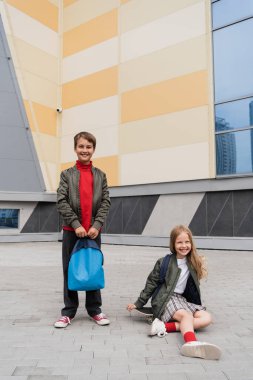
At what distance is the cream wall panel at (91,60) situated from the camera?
1656 centimetres

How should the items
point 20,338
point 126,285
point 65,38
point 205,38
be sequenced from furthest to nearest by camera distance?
point 65,38
point 205,38
point 126,285
point 20,338

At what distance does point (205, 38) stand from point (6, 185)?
1011cm

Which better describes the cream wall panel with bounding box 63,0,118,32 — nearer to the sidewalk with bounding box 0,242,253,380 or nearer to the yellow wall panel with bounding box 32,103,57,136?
the yellow wall panel with bounding box 32,103,57,136

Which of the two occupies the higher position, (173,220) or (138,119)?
(138,119)

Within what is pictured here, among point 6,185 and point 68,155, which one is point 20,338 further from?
point 68,155

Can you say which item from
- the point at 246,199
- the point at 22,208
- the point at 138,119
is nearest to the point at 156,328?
the point at 246,199

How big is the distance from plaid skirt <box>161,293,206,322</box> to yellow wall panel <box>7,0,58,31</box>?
1721 cm

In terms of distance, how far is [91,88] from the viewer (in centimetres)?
1702

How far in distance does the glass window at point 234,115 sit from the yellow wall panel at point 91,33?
6.66 meters

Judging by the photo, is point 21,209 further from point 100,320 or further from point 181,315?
point 181,315

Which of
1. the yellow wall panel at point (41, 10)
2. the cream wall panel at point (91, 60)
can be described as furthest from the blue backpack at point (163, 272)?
the yellow wall panel at point (41, 10)

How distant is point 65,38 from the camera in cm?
1836

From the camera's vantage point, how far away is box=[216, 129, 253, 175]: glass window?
41.2ft

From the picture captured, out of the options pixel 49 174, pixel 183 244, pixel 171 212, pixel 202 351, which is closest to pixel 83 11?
pixel 49 174
